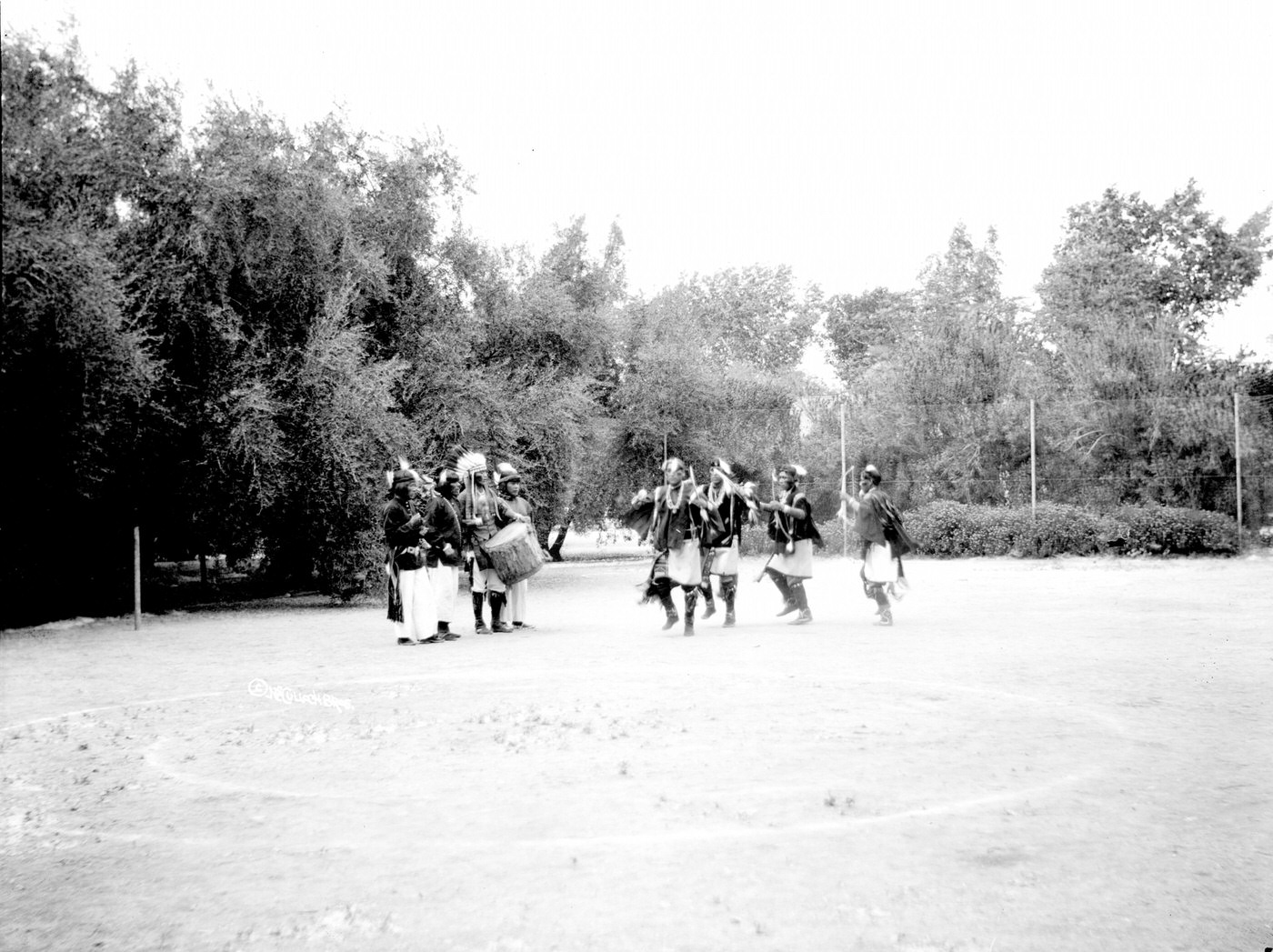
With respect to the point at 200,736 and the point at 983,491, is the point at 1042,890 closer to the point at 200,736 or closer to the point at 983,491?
the point at 200,736

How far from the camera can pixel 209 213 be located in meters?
17.0

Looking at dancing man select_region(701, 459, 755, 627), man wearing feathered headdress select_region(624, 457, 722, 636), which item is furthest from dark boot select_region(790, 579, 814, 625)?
man wearing feathered headdress select_region(624, 457, 722, 636)

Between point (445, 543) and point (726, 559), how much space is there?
3377 millimetres

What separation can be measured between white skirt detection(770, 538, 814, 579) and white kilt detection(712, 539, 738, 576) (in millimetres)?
632

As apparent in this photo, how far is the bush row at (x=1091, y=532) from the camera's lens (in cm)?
2681

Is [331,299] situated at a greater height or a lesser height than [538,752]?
greater

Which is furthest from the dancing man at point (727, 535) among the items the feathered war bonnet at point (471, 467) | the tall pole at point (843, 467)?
the tall pole at point (843, 467)

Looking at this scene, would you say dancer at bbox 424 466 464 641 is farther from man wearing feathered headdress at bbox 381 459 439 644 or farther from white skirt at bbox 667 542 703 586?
white skirt at bbox 667 542 703 586

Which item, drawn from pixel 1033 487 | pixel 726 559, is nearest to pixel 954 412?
pixel 1033 487

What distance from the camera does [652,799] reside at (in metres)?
5.89

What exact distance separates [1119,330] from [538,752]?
2876 cm

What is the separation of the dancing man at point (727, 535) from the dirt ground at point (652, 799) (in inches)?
102

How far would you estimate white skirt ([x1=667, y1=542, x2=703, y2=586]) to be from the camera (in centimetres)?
1407

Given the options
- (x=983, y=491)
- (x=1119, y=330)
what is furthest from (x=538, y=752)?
(x=1119, y=330)
